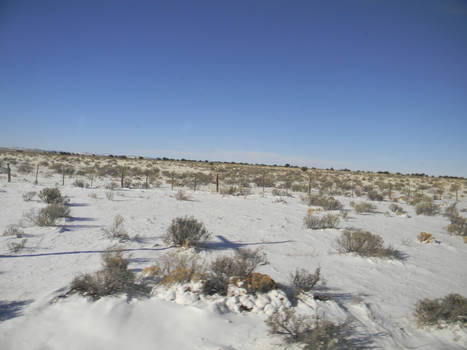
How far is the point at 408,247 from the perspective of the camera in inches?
321

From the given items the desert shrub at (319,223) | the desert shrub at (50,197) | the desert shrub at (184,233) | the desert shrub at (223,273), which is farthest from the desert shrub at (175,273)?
the desert shrub at (50,197)

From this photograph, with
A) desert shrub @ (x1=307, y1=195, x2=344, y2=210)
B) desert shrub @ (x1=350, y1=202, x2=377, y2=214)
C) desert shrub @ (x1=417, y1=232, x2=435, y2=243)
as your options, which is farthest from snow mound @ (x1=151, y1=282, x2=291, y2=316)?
desert shrub @ (x1=350, y1=202, x2=377, y2=214)

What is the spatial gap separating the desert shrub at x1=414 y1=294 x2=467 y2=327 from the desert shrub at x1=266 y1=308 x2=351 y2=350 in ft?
5.14

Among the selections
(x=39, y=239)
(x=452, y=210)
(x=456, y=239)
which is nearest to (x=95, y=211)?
(x=39, y=239)

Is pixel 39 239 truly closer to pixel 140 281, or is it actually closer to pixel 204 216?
pixel 140 281

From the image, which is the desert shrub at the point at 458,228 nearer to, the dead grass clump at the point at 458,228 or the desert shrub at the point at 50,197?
the dead grass clump at the point at 458,228

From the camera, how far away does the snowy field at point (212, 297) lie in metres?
3.30

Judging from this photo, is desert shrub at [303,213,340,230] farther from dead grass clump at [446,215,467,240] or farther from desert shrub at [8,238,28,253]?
desert shrub at [8,238,28,253]

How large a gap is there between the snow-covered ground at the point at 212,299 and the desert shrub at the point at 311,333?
17 cm

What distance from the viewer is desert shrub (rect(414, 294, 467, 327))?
379 cm

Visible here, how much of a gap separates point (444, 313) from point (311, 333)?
243cm

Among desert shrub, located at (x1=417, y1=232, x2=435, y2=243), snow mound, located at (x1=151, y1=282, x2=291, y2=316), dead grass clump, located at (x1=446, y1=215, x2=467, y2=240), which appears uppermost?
dead grass clump, located at (x1=446, y1=215, x2=467, y2=240)

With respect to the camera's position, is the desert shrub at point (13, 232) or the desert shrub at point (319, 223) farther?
the desert shrub at point (319, 223)

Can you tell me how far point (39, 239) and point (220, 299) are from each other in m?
5.98
